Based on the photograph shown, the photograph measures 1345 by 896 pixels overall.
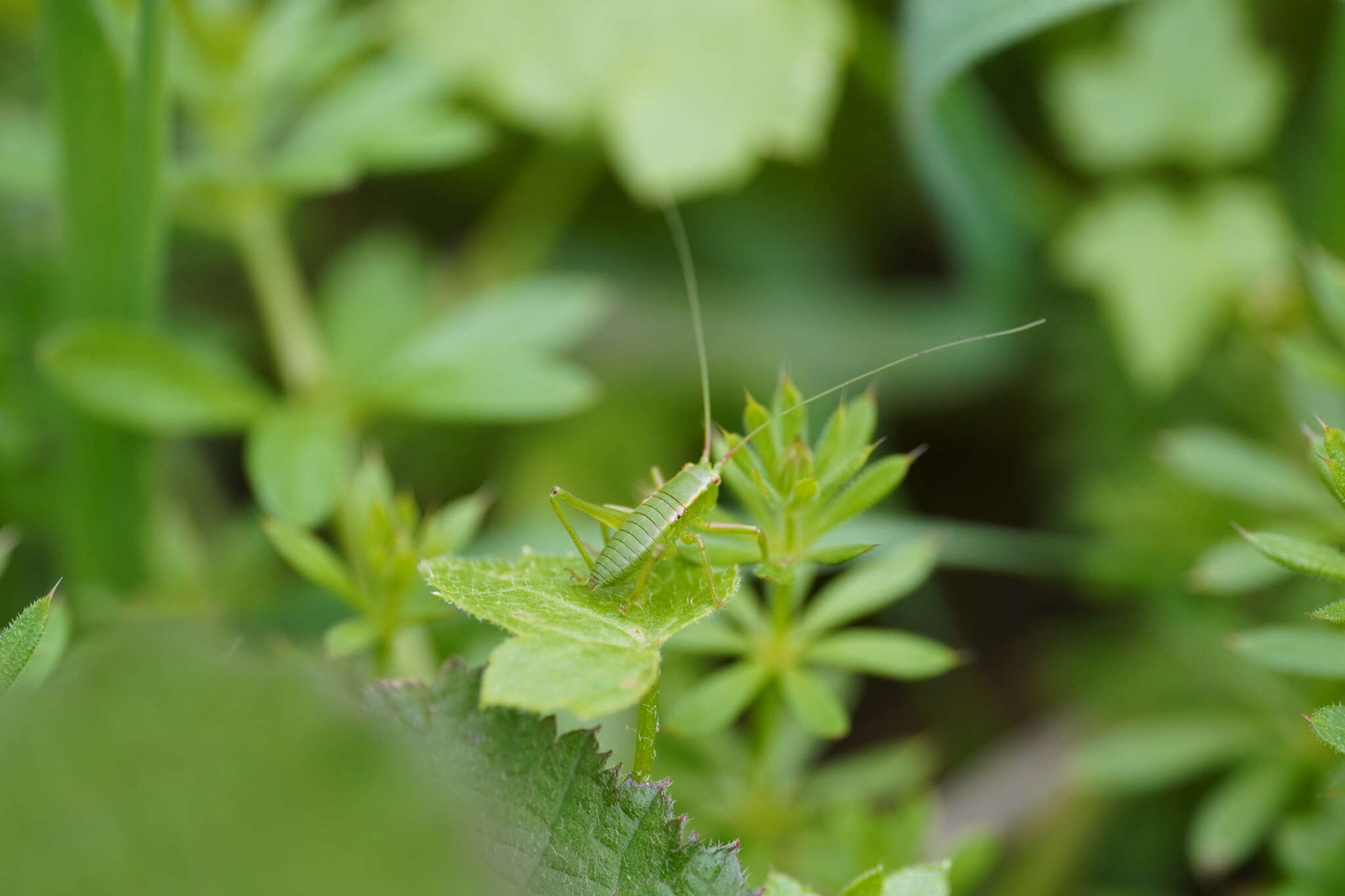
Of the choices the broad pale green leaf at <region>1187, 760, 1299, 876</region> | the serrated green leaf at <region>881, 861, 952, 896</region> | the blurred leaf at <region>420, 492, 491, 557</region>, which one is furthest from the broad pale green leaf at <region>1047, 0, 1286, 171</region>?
the serrated green leaf at <region>881, 861, 952, 896</region>

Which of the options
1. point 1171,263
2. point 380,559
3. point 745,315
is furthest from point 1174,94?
point 380,559

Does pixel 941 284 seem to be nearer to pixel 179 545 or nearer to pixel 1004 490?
pixel 1004 490

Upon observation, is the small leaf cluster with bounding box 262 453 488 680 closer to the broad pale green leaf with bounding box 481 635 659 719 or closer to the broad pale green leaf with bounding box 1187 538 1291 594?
the broad pale green leaf with bounding box 481 635 659 719

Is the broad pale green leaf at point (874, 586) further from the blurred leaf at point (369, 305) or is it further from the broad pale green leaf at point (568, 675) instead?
the blurred leaf at point (369, 305)

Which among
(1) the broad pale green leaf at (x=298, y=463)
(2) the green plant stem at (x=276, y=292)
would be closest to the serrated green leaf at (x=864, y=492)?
(1) the broad pale green leaf at (x=298, y=463)

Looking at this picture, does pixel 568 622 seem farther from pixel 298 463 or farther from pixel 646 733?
pixel 298 463
